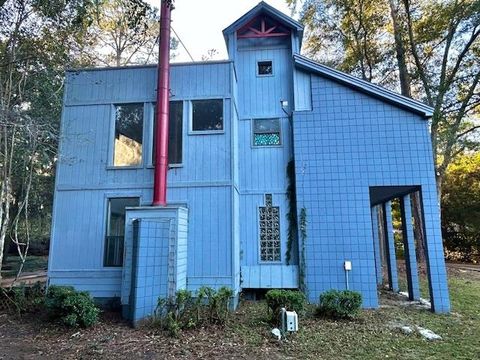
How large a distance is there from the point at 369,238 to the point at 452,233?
13790mm

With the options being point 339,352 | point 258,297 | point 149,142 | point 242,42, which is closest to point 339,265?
point 258,297

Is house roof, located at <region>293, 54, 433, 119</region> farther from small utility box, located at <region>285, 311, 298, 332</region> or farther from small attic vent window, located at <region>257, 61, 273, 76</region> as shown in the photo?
small utility box, located at <region>285, 311, 298, 332</region>

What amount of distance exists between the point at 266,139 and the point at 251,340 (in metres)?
5.14

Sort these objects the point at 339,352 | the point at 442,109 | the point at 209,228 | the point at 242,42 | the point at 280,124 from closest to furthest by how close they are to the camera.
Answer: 1. the point at 339,352
2. the point at 209,228
3. the point at 280,124
4. the point at 242,42
5. the point at 442,109

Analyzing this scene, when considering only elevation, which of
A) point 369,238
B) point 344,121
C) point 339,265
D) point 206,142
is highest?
point 344,121

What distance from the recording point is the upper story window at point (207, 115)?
25.4ft

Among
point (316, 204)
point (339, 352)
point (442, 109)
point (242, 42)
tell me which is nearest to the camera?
point (339, 352)

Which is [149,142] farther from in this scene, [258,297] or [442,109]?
[442,109]

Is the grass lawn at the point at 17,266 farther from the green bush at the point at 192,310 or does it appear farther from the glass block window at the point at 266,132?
the glass block window at the point at 266,132

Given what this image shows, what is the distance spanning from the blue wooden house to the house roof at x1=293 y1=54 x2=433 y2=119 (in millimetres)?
31

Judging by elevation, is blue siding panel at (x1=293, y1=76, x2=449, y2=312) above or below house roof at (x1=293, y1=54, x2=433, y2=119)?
below

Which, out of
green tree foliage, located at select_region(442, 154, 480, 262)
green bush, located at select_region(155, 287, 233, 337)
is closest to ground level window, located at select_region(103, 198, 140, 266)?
green bush, located at select_region(155, 287, 233, 337)

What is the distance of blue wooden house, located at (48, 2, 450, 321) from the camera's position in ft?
23.6

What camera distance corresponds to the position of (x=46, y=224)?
17.9 meters
